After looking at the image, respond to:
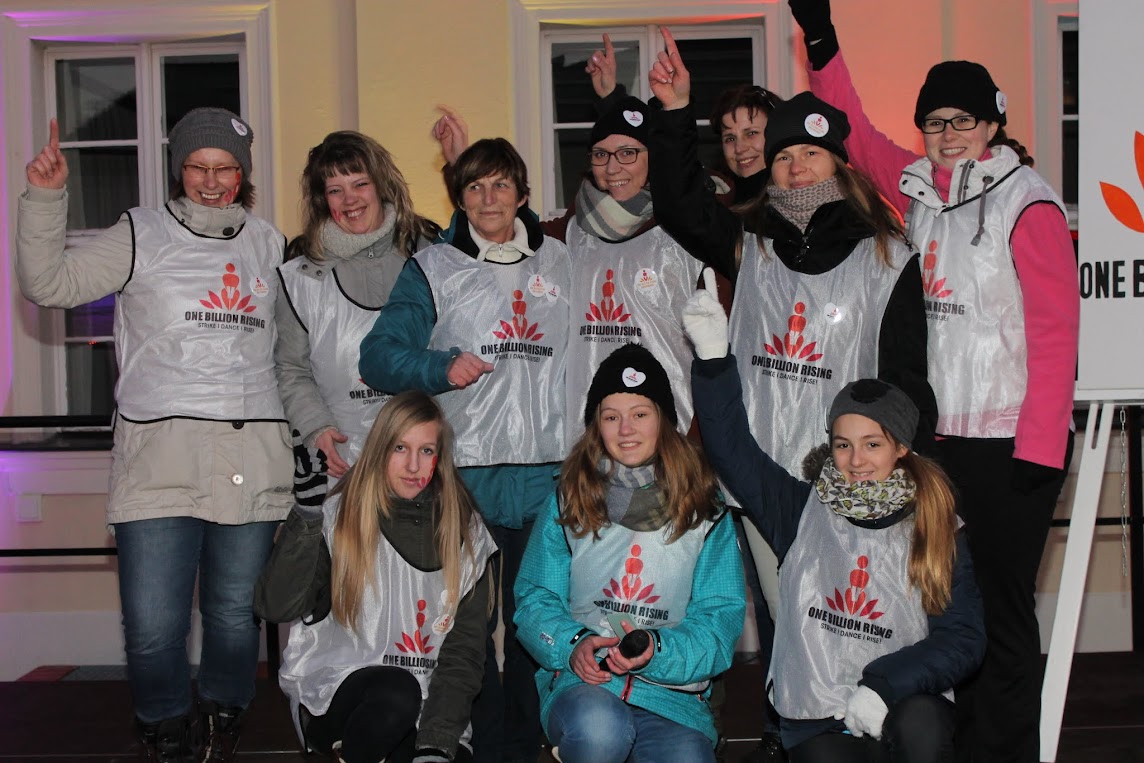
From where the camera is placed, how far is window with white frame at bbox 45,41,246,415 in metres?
5.63

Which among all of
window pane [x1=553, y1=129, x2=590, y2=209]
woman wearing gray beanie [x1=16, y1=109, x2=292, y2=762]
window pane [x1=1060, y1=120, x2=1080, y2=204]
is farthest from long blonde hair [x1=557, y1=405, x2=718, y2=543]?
window pane [x1=1060, y1=120, x2=1080, y2=204]

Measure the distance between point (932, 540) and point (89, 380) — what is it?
4.33m

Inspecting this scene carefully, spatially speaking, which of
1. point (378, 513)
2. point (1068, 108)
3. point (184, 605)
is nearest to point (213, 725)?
point (184, 605)

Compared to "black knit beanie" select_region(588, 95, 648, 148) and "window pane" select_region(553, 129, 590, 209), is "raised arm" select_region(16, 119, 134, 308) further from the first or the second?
"window pane" select_region(553, 129, 590, 209)

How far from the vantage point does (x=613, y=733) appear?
2.85 meters

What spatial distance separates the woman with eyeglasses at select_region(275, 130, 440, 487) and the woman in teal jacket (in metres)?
0.77

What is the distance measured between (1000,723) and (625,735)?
3.57ft

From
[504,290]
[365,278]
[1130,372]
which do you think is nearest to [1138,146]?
[1130,372]

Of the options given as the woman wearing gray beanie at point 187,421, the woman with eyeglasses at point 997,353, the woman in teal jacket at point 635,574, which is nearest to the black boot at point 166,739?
the woman wearing gray beanie at point 187,421

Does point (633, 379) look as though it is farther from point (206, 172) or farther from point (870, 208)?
point (206, 172)

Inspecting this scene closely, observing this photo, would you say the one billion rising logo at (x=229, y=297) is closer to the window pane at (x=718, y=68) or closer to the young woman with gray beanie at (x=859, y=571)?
the young woman with gray beanie at (x=859, y=571)

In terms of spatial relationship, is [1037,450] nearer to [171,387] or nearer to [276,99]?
[171,387]

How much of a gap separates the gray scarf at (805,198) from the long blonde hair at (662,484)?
64 cm

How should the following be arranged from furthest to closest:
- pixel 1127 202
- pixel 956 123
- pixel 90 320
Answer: pixel 90 320
pixel 956 123
pixel 1127 202
